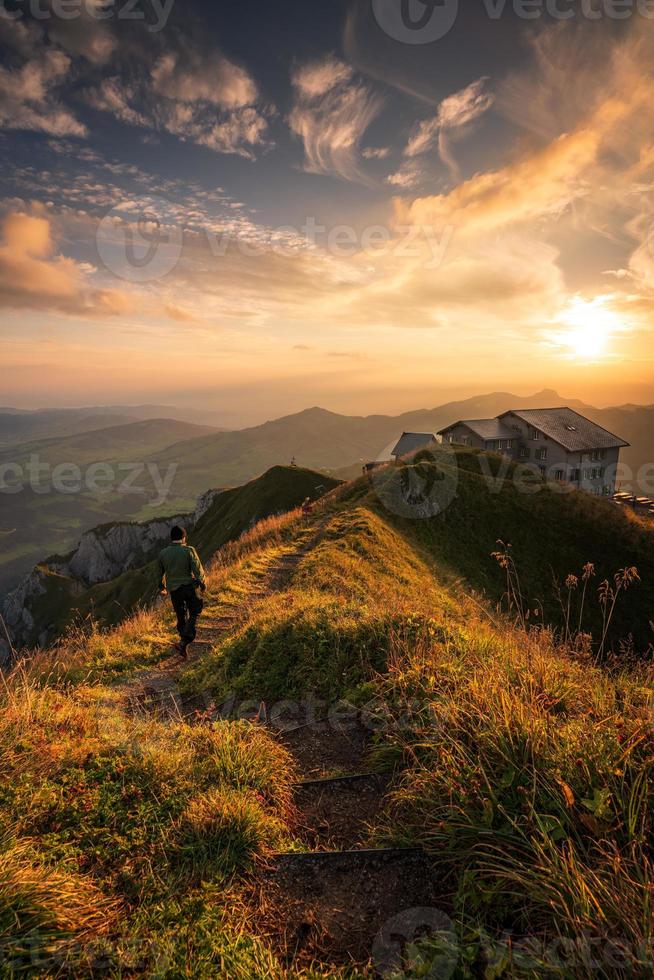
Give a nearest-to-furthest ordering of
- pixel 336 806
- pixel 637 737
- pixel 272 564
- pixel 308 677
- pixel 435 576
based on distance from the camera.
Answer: pixel 637 737 < pixel 336 806 < pixel 308 677 < pixel 272 564 < pixel 435 576

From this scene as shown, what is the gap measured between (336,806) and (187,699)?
175 inches

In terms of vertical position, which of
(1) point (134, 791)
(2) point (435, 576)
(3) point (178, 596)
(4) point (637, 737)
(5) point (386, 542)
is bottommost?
(2) point (435, 576)

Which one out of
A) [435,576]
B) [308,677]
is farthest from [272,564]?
[308,677]

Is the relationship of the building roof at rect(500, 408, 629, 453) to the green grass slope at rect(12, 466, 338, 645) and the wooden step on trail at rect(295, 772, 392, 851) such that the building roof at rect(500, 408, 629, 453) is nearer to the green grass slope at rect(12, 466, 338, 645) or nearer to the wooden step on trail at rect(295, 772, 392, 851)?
the green grass slope at rect(12, 466, 338, 645)

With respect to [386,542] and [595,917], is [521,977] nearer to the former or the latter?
[595,917]

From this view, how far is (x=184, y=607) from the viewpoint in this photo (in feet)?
37.0

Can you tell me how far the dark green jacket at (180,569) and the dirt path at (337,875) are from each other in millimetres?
5825

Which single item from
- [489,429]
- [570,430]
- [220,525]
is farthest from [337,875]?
[570,430]

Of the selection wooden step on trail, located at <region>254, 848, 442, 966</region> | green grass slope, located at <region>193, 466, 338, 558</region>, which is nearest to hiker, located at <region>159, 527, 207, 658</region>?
wooden step on trail, located at <region>254, 848, 442, 966</region>

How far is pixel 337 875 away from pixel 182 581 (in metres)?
8.13

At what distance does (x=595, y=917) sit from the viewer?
2.81 meters

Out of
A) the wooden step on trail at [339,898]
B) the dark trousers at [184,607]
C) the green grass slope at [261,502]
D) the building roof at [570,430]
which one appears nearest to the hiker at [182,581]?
the dark trousers at [184,607]

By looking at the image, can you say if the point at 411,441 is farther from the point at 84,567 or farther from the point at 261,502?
the point at 84,567

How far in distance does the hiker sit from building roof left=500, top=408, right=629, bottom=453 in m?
66.6
